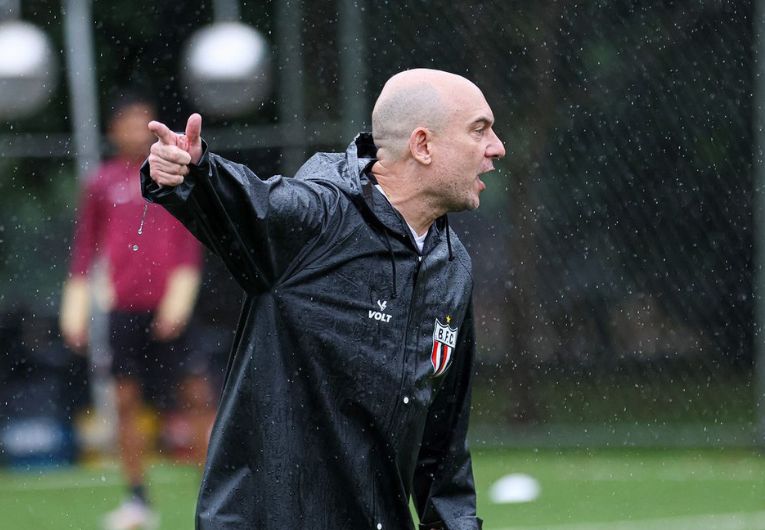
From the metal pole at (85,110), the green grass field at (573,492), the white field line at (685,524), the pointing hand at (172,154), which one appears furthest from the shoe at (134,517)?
the pointing hand at (172,154)

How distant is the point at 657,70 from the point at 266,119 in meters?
3.05

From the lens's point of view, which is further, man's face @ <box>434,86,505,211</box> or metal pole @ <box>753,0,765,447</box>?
metal pole @ <box>753,0,765,447</box>

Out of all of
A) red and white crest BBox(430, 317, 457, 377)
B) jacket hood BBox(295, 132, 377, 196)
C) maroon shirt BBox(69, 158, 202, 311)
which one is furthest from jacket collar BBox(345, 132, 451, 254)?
maroon shirt BBox(69, 158, 202, 311)

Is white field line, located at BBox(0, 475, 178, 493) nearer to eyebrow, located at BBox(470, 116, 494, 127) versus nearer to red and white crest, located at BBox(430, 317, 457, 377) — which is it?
red and white crest, located at BBox(430, 317, 457, 377)

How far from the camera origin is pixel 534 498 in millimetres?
8805

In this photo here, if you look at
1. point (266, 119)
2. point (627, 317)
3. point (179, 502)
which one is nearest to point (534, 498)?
point (179, 502)

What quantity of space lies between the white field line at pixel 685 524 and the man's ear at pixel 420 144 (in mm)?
4571

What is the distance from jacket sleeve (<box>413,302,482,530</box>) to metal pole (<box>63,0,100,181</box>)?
722 centimetres

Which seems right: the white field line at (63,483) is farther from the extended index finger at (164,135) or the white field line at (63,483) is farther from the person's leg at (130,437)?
the extended index finger at (164,135)

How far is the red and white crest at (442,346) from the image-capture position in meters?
3.65

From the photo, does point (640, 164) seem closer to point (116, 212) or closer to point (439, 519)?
point (116, 212)

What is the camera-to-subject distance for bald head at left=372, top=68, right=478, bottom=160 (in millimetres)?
3621

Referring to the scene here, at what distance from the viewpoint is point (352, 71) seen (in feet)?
34.9

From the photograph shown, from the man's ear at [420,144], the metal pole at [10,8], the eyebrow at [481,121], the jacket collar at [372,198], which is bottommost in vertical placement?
the jacket collar at [372,198]
